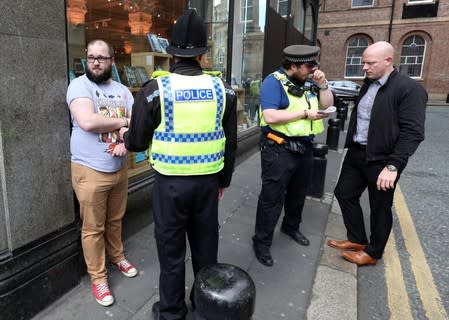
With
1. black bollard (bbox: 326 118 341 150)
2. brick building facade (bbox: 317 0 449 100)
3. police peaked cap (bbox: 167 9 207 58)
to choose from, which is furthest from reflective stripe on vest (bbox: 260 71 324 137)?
brick building facade (bbox: 317 0 449 100)

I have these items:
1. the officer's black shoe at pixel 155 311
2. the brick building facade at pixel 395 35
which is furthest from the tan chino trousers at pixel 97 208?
the brick building facade at pixel 395 35

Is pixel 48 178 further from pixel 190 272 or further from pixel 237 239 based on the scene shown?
pixel 237 239

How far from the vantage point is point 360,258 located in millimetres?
3252

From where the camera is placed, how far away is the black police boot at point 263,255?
10.2ft

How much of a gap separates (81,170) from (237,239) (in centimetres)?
184

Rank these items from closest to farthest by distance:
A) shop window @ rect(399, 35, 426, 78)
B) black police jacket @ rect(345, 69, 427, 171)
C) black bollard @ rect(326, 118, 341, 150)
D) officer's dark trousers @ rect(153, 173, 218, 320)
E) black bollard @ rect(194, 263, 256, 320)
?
black bollard @ rect(194, 263, 256, 320) → officer's dark trousers @ rect(153, 173, 218, 320) → black police jacket @ rect(345, 69, 427, 171) → black bollard @ rect(326, 118, 341, 150) → shop window @ rect(399, 35, 426, 78)

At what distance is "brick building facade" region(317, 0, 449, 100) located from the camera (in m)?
24.7

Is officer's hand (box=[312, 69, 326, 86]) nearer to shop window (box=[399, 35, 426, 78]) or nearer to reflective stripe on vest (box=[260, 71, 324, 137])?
reflective stripe on vest (box=[260, 71, 324, 137])

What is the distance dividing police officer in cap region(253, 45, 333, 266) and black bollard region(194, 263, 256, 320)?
1.74 metres

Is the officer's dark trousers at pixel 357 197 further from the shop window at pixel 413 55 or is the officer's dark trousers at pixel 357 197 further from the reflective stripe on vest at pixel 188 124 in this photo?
the shop window at pixel 413 55

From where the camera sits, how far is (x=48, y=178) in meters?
2.32

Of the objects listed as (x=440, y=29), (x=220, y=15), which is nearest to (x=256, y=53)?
(x=220, y=15)

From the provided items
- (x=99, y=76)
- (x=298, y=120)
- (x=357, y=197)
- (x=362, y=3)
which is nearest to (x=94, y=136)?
(x=99, y=76)

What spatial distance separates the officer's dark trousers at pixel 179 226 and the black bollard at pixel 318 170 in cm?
293
